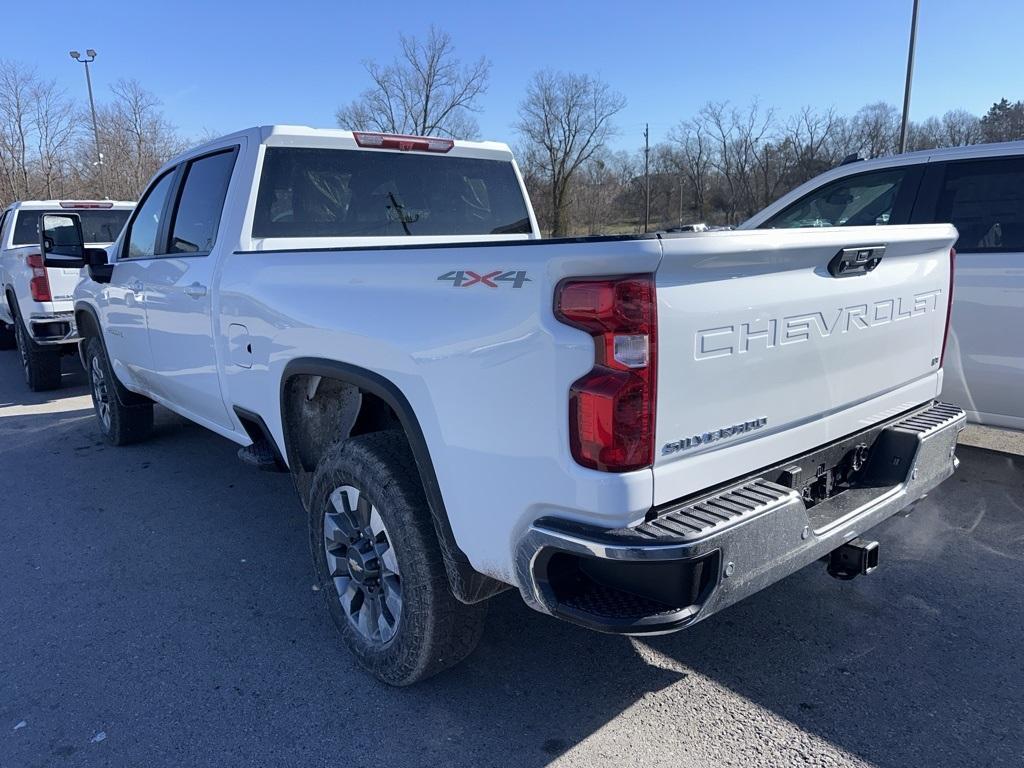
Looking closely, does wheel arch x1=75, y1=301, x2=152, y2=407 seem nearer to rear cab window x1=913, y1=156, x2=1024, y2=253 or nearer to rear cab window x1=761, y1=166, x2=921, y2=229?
rear cab window x1=761, y1=166, x2=921, y2=229

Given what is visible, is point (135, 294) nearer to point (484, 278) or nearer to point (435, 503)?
point (435, 503)

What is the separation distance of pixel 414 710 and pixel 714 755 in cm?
104

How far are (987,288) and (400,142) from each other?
351 centimetres

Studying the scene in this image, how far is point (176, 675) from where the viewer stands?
300cm

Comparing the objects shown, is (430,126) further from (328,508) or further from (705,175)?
(328,508)

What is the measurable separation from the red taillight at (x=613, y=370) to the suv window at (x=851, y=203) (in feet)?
11.3

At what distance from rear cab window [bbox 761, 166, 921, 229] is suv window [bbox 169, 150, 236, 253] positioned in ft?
12.0

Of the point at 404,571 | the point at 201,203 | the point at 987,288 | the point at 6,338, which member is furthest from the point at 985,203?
the point at 6,338

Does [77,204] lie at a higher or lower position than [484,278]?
higher

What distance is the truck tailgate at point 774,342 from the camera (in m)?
2.04

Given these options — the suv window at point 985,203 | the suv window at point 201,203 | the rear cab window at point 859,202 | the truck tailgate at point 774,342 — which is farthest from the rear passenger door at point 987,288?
the suv window at point 201,203

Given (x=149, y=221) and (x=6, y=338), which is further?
(x=6, y=338)

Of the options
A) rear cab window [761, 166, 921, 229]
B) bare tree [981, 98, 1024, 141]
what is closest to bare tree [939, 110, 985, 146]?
bare tree [981, 98, 1024, 141]

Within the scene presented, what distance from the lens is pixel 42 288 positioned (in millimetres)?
8164
